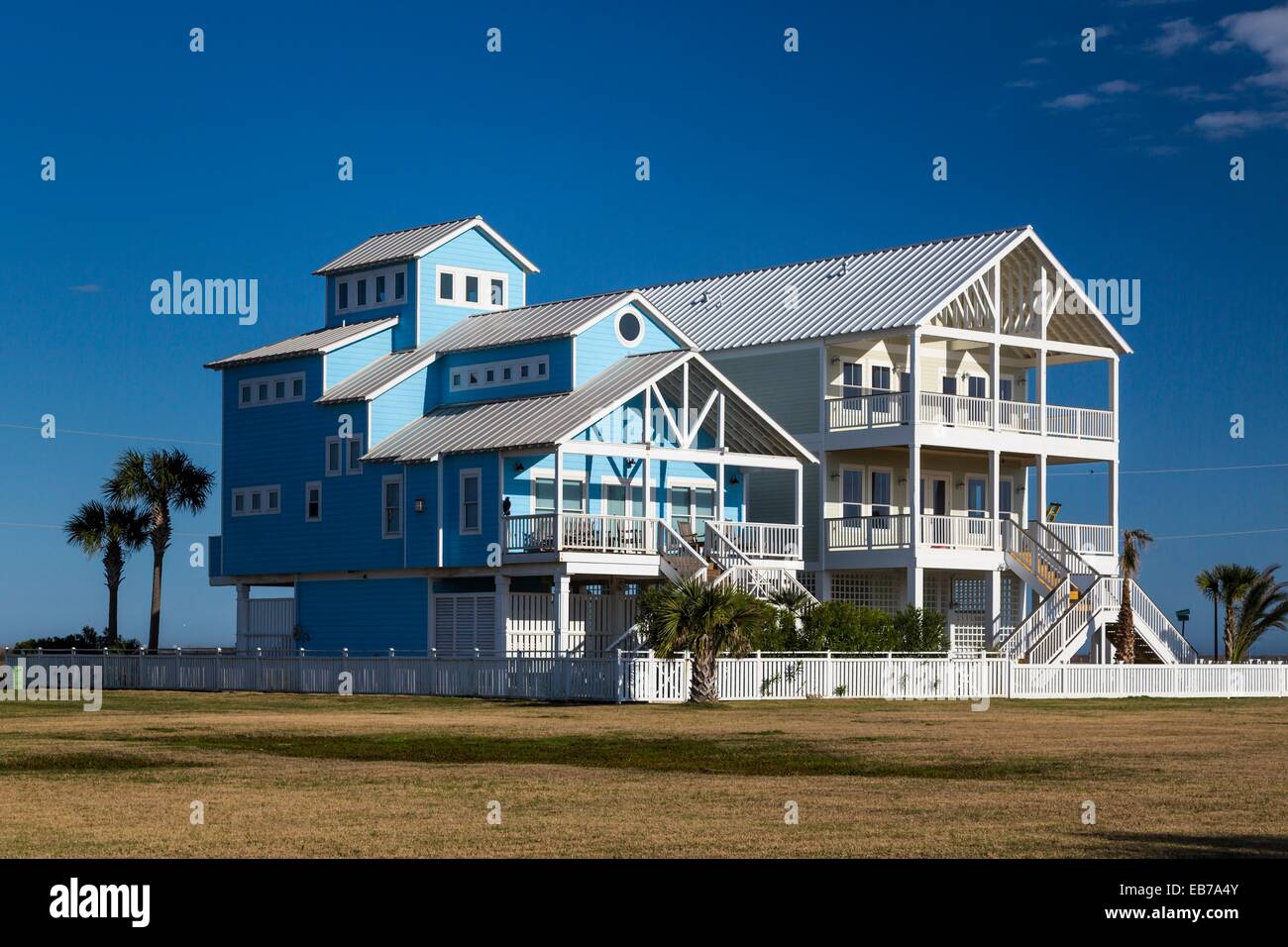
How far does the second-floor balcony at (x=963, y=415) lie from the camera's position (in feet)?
178

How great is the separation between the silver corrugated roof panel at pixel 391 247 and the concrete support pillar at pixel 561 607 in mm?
13620

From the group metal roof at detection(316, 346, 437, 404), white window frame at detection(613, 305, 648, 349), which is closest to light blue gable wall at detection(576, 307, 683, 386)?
white window frame at detection(613, 305, 648, 349)

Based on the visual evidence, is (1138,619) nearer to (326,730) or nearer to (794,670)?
(794,670)

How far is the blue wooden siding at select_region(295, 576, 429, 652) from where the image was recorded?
172 feet

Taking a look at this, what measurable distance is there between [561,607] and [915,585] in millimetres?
10326

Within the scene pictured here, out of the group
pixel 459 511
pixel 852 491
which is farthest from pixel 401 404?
pixel 852 491

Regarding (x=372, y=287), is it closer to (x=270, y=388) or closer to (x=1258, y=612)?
(x=270, y=388)

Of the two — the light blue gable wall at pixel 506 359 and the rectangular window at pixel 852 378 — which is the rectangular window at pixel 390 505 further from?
the rectangular window at pixel 852 378

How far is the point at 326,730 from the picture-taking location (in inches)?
1217

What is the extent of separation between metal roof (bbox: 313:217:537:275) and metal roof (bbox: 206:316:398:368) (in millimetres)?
1766

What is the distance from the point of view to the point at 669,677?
39.7m

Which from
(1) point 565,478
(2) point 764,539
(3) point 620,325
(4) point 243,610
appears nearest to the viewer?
(2) point 764,539

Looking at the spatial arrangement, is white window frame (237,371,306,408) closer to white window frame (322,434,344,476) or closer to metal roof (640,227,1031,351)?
white window frame (322,434,344,476)
